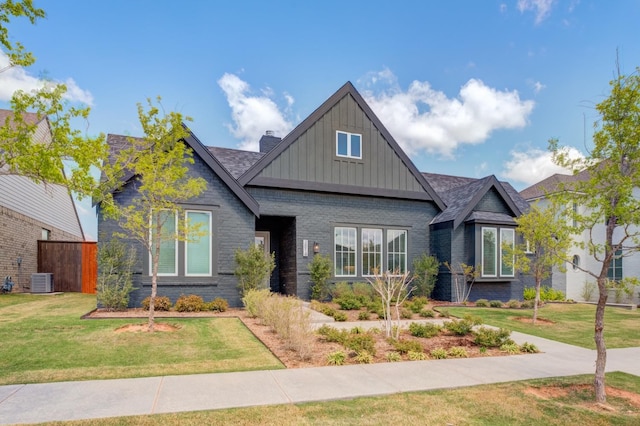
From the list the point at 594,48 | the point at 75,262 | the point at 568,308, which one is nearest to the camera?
the point at 594,48

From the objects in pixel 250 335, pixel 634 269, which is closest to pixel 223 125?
pixel 250 335

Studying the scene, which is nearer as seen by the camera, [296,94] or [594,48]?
[594,48]

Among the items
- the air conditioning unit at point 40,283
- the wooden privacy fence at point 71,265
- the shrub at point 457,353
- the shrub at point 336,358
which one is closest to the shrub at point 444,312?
the shrub at point 457,353

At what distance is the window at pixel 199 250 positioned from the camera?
1175cm

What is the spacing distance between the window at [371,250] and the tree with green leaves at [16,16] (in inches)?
461

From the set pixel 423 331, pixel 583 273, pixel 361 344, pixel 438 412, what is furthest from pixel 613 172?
pixel 583 273

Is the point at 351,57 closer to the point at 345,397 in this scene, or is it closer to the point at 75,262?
the point at 345,397

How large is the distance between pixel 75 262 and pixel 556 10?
21.3 m

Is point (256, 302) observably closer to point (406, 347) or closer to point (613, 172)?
point (406, 347)

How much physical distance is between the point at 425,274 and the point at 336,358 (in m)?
9.51

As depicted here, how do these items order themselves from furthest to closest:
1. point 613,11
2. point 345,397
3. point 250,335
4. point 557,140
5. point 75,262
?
1. point 75,262
2. point 613,11
3. point 250,335
4. point 557,140
5. point 345,397

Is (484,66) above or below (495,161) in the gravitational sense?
above

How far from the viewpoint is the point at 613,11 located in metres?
10.1

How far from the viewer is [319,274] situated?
13.5 m
